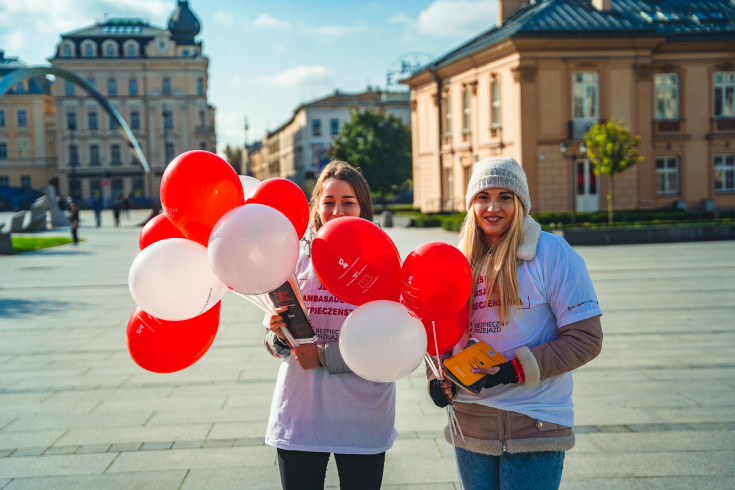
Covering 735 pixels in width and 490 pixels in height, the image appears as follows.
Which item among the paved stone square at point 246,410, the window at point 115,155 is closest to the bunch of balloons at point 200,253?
the paved stone square at point 246,410

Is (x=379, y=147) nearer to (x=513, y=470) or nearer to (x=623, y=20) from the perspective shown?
(x=623, y=20)

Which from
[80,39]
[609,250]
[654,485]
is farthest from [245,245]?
[80,39]

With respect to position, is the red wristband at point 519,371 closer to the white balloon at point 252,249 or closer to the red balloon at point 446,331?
the red balloon at point 446,331

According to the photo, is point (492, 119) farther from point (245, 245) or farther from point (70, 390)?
point (245, 245)

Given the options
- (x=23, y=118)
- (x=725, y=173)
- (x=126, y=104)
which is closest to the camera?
(x=725, y=173)

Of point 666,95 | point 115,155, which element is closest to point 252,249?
point 666,95

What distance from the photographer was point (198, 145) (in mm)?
84250

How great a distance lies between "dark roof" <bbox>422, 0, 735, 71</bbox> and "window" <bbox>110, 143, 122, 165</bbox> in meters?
53.5

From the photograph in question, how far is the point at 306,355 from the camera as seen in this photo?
3.05m

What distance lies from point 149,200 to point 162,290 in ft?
249

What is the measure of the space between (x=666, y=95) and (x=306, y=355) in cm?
3804

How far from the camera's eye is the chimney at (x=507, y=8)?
40.7 metres

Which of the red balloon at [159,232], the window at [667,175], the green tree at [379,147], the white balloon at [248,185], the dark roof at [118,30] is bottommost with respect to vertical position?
the red balloon at [159,232]

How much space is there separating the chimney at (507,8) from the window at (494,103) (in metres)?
6.97
